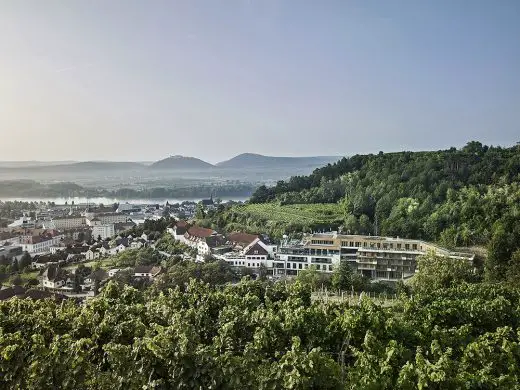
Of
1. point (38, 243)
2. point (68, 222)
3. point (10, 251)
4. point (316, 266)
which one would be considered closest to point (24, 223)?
point (68, 222)

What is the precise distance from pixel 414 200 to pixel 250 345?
22565mm

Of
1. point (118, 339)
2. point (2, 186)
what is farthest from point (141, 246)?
point (2, 186)

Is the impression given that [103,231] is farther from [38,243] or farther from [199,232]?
[199,232]

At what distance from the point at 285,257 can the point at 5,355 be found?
16.6 metres

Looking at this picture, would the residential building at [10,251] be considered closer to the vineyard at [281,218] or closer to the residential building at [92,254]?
the residential building at [92,254]

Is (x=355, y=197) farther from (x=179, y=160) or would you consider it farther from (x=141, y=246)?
(x=179, y=160)

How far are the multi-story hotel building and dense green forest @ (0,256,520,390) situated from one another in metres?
10.2

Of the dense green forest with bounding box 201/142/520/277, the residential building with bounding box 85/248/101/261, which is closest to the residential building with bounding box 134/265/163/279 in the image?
the residential building with bounding box 85/248/101/261

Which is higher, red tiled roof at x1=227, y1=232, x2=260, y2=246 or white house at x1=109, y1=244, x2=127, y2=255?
red tiled roof at x1=227, y1=232, x2=260, y2=246

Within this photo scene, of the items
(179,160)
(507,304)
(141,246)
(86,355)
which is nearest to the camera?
(86,355)

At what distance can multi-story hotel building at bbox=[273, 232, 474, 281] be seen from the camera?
68.8 feet

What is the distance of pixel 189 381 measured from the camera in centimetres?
600

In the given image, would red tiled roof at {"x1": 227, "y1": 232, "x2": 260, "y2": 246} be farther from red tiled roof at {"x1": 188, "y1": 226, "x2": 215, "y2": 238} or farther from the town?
red tiled roof at {"x1": 188, "y1": 226, "x2": 215, "y2": 238}

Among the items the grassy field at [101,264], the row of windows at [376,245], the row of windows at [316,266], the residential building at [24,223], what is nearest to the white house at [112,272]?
the grassy field at [101,264]
